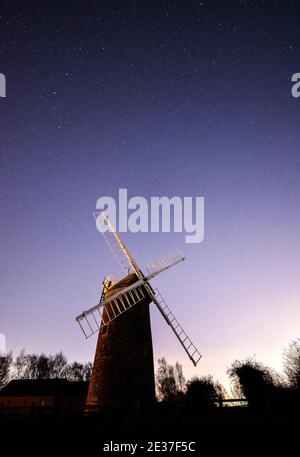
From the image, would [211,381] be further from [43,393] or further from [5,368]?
[5,368]

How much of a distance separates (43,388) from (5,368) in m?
17.3

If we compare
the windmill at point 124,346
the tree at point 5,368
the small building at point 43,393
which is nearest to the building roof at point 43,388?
the small building at point 43,393

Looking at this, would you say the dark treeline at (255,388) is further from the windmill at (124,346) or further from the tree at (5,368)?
the tree at (5,368)

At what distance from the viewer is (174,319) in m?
17.0

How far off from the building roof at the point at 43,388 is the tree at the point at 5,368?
10761 mm

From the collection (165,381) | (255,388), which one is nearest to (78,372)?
(165,381)

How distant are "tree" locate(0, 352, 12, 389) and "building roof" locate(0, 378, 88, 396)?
1076 cm

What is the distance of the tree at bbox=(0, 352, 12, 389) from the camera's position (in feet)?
176

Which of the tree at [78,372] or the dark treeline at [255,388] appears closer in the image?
the dark treeline at [255,388]

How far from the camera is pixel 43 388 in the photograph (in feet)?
143

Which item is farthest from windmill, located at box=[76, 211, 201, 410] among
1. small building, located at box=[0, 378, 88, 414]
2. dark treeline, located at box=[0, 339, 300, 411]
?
small building, located at box=[0, 378, 88, 414]

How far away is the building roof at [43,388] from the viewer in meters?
42.2

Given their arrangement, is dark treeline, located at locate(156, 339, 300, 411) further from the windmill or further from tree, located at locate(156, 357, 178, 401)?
tree, located at locate(156, 357, 178, 401)
